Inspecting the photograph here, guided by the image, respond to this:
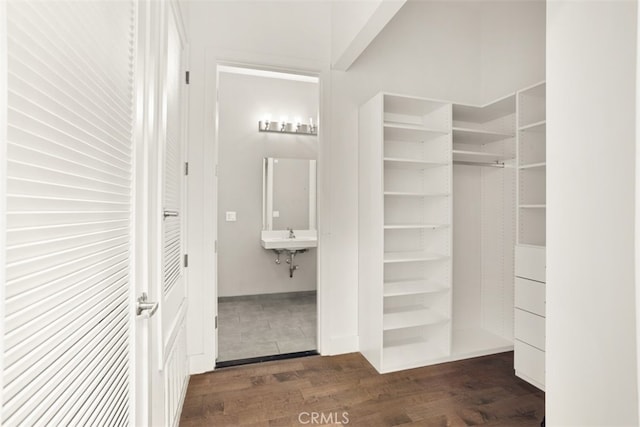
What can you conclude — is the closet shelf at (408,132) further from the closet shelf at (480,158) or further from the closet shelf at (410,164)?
the closet shelf at (480,158)

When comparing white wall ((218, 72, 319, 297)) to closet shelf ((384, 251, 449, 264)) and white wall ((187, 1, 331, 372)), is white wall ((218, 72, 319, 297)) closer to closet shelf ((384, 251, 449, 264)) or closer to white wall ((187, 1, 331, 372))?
white wall ((187, 1, 331, 372))

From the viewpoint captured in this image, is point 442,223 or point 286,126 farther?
point 286,126

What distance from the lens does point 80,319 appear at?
0.67m

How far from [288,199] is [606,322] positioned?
12.1 ft

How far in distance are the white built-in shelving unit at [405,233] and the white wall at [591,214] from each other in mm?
1399

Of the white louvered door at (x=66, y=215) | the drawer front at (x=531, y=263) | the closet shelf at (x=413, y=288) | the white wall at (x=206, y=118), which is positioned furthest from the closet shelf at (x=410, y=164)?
the white louvered door at (x=66, y=215)

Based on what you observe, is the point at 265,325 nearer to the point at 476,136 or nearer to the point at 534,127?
the point at 476,136

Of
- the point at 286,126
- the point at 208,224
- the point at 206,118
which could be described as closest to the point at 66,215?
the point at 208,224

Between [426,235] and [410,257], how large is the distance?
41cm

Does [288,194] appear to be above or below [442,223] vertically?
above

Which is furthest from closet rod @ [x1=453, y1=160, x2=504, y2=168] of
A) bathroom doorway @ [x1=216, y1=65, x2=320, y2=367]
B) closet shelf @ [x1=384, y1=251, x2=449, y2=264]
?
bathroom doorway @ [x1=216, y1=65, x2=320, y2=367]

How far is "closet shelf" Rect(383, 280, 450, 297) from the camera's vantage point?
2.51 m

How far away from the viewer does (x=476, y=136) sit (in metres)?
2.90

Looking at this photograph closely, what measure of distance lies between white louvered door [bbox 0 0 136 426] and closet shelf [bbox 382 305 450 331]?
1958 millimetres
